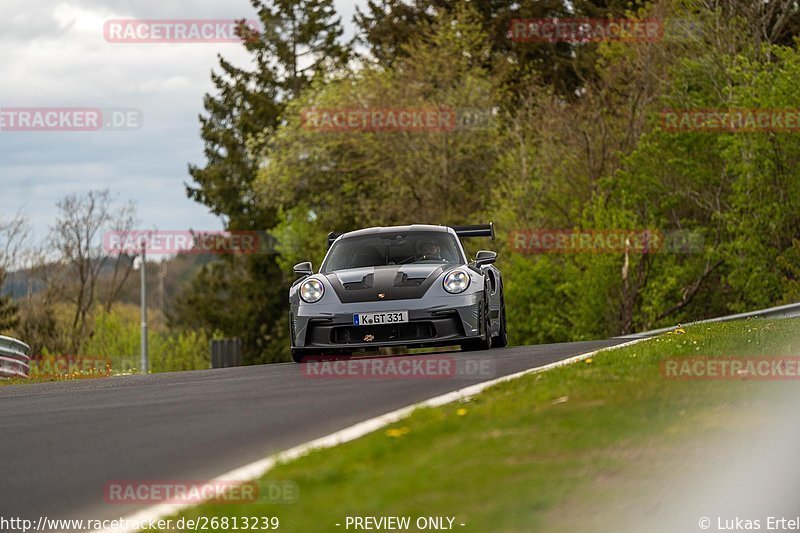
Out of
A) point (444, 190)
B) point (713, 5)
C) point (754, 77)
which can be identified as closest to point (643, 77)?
point (713, 5)

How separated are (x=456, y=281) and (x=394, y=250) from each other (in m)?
1.60

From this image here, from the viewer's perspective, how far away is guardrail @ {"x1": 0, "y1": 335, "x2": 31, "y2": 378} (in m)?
26.2

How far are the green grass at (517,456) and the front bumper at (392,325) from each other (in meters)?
5.53

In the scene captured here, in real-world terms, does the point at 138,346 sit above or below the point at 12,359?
below

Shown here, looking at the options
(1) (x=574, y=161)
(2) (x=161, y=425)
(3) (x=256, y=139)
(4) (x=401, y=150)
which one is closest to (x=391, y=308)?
(2) (x=161, y=425)

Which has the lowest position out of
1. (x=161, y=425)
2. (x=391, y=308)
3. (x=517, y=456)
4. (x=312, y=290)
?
(x=161, y=425)

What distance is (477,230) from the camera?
1845 cm

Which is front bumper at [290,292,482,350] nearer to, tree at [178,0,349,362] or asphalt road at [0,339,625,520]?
asphalt road at [0,339,625,520]

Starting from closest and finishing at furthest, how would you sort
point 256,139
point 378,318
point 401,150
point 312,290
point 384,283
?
1. point 378,318
2. point 384,283
3. point 312,290
4. point 401,150
5. point 256,139

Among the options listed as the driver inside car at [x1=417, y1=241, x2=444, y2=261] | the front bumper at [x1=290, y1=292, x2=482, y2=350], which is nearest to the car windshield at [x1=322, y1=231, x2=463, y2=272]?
the driver inside car at [x1=417, y1=241, x2=444, y2=261]

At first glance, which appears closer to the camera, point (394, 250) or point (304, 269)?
point (304, 269)

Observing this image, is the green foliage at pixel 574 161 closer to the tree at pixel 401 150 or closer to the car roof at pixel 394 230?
the tree at pixel 401 150

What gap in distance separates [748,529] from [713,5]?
38.0 meters

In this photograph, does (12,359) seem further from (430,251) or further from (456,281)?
(456,281)
